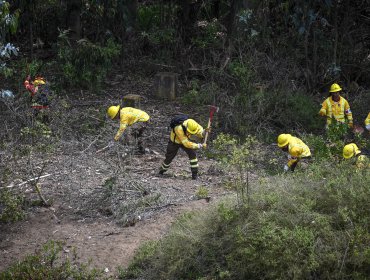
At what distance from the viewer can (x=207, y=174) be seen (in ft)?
37.8

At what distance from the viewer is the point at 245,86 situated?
1416 cm

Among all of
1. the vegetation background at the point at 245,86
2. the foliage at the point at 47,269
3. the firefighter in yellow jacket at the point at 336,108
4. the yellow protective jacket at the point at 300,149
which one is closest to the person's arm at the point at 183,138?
the vegetation background at the point at 245,86

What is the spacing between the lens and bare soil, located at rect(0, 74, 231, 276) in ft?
29.7

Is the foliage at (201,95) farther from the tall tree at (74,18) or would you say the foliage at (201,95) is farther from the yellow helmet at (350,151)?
the yellow helmet at (350,151)

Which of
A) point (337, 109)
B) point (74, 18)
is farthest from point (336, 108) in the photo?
point (74, 18)

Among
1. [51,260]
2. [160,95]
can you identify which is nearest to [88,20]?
[160,95]

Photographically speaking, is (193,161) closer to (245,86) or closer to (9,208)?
(9,208)

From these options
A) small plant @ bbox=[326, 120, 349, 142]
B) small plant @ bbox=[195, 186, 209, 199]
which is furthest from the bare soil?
small plant @ bbox=[326, 120, 349, 142]

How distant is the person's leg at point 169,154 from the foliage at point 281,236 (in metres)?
2.89

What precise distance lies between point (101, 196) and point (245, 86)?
206 inches

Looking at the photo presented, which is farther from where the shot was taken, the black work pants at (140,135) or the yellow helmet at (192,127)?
the black work pants at (140,135)

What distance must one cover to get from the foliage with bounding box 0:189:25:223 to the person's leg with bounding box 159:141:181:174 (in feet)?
8.48

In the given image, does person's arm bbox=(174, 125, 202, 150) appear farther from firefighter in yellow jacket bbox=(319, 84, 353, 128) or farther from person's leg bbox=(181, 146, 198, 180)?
firefighter in yellow jacket bbox=(319, 84, 353, 128)

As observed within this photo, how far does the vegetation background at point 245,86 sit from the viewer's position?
732 centimetres
